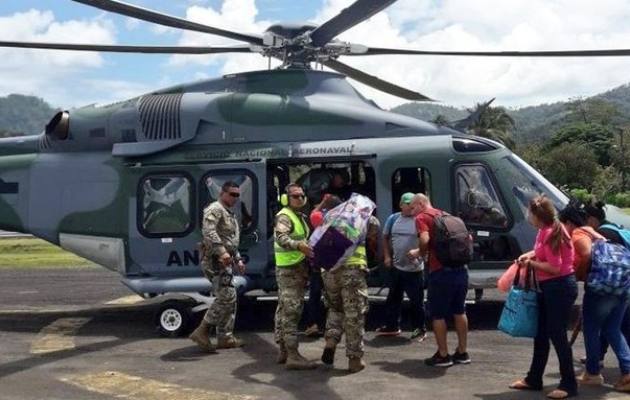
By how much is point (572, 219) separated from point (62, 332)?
20.7 feet

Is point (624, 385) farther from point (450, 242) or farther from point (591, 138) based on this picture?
point (591, 138)

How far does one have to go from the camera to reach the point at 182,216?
9.00 metres

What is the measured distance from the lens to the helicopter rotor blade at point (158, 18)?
743 centimetres

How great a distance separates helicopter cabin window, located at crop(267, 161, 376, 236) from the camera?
29.6ft

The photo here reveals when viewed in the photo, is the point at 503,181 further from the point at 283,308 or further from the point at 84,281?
the point at 84,281

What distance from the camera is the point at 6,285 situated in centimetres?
1447

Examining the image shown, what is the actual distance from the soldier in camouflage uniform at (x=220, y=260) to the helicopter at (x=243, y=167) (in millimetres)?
904

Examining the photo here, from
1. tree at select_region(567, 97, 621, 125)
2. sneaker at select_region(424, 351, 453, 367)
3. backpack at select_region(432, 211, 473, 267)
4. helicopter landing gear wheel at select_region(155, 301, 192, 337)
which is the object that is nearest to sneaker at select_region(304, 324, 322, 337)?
helicopter landing gear wheel at select_region(155, 301, 192, 337)

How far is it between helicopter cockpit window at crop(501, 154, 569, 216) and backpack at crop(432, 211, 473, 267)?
223 cm

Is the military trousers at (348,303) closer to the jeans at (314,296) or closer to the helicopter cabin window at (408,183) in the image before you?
the jeans at (314,296)

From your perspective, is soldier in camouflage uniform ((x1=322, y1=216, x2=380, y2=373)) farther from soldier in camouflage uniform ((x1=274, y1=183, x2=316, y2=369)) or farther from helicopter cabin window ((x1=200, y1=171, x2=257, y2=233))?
helicopter cabin window ((x1=200, y1=171, x2=257, y2=233))

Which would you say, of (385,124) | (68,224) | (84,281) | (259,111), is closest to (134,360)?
(68,224)

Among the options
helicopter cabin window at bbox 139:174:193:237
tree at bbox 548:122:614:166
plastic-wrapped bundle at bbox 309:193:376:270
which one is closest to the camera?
plastic-wrapped bundle at bbox 309:193:376:270

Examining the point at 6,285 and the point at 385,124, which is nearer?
the point at 385,124
